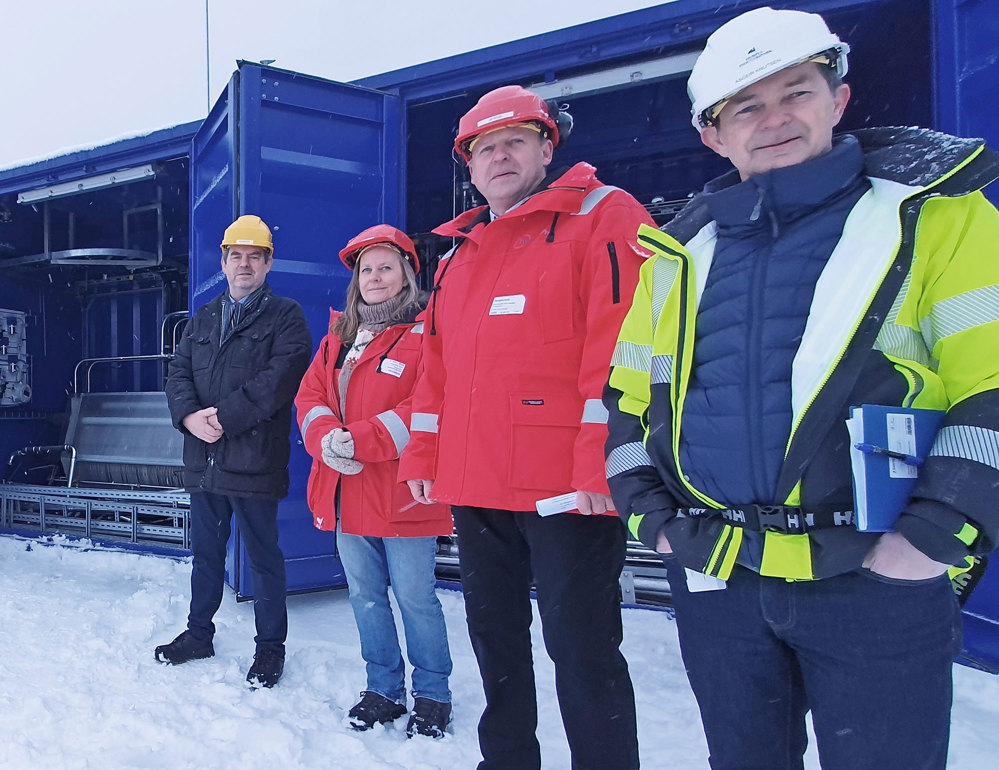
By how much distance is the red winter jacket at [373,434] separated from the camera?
2.22 metres

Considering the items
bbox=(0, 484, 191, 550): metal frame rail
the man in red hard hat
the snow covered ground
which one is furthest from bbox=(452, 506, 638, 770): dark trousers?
bbox=(0, 484, 191, 550): metal frame rail

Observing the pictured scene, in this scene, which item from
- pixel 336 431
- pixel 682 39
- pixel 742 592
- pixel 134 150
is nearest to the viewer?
pixel 742 592

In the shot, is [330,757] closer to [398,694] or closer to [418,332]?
[398,694]

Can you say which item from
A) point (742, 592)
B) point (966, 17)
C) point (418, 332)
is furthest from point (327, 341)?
point (966, 17)

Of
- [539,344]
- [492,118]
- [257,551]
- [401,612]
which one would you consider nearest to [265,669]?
[257,551]

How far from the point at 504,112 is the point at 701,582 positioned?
3.95ft

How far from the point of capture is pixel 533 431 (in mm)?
1562

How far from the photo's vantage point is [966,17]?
2.55m

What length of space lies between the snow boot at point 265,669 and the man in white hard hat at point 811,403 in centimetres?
190

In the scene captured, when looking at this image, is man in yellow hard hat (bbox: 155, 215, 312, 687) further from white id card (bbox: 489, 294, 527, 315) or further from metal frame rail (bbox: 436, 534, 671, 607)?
white id card (bbox: 489, 294, 527, 315)

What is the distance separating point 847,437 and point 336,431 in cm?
159

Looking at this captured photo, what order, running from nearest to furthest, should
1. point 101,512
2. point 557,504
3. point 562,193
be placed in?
point 557,504
point 562,193
point 101,512

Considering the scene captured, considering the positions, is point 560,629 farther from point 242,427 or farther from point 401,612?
point 242,427

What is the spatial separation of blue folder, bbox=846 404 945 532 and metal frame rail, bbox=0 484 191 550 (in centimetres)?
454
